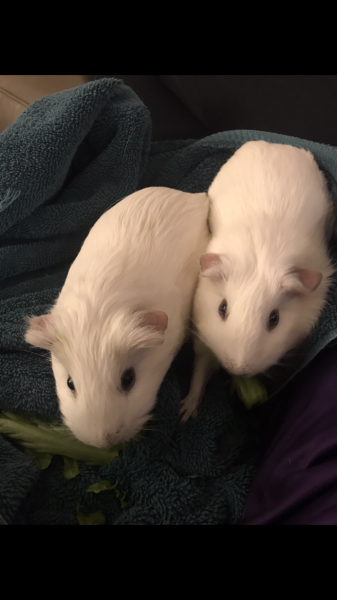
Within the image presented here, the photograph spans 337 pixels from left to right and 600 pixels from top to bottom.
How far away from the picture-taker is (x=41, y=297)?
1.40m

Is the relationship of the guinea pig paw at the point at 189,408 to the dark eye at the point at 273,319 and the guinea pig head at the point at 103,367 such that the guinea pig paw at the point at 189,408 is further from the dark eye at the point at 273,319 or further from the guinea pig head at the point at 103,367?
the dark eye at the point at 273,319

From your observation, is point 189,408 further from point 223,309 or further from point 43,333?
point 43,333

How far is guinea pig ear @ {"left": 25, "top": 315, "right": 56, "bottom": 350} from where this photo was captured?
104 cm

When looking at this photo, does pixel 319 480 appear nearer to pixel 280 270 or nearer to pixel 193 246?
pixel 280 270

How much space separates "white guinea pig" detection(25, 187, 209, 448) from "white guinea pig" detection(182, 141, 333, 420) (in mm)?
112

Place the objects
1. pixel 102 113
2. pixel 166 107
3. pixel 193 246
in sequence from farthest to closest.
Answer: pixel 166 107 → pixel 102 113 → pixel 193 246

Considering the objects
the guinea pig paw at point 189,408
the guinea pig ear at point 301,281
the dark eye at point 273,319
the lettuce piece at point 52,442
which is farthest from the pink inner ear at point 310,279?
the lettuce piece at point 52,442

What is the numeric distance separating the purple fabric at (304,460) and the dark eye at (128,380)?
0.42m

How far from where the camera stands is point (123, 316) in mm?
1029

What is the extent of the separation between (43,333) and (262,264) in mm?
621

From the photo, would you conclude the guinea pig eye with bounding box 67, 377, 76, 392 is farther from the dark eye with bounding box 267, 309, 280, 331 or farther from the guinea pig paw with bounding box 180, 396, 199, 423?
the dark eye with bounding box 267, 309, 280, 331

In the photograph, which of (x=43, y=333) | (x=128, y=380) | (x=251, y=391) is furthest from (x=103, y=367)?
(x=251, y=391)

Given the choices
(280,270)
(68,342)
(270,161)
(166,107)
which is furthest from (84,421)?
(166,107)

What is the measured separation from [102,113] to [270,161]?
67 cm
